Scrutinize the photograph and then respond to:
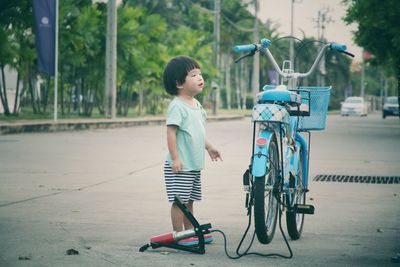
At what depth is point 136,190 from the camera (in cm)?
1045

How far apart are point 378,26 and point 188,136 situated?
78.4 feet

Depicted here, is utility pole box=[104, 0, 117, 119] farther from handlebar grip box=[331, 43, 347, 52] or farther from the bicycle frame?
handlebar grip box=[331, 43, 347, 52]

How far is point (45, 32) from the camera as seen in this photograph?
28562 millimetres

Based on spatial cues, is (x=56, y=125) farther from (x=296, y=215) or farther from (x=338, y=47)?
(x=338, y=47)

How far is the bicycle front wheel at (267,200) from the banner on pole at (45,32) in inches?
891

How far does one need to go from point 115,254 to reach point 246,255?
915mm

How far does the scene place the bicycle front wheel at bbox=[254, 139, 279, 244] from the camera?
590 cm

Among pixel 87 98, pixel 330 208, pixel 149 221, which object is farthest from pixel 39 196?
pixel 87 98

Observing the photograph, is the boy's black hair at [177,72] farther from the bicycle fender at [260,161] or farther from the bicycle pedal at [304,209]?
the bicycle pedal at [304,209]

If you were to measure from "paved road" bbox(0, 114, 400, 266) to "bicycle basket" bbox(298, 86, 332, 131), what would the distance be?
90 cm

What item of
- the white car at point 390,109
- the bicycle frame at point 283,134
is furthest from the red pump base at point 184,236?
the white car at point 390,109

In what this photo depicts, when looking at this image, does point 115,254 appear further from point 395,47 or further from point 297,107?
point 395,47

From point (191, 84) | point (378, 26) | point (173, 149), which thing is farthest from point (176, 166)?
point (378, 26)

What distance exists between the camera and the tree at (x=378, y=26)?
Result: 2811 centimetres
